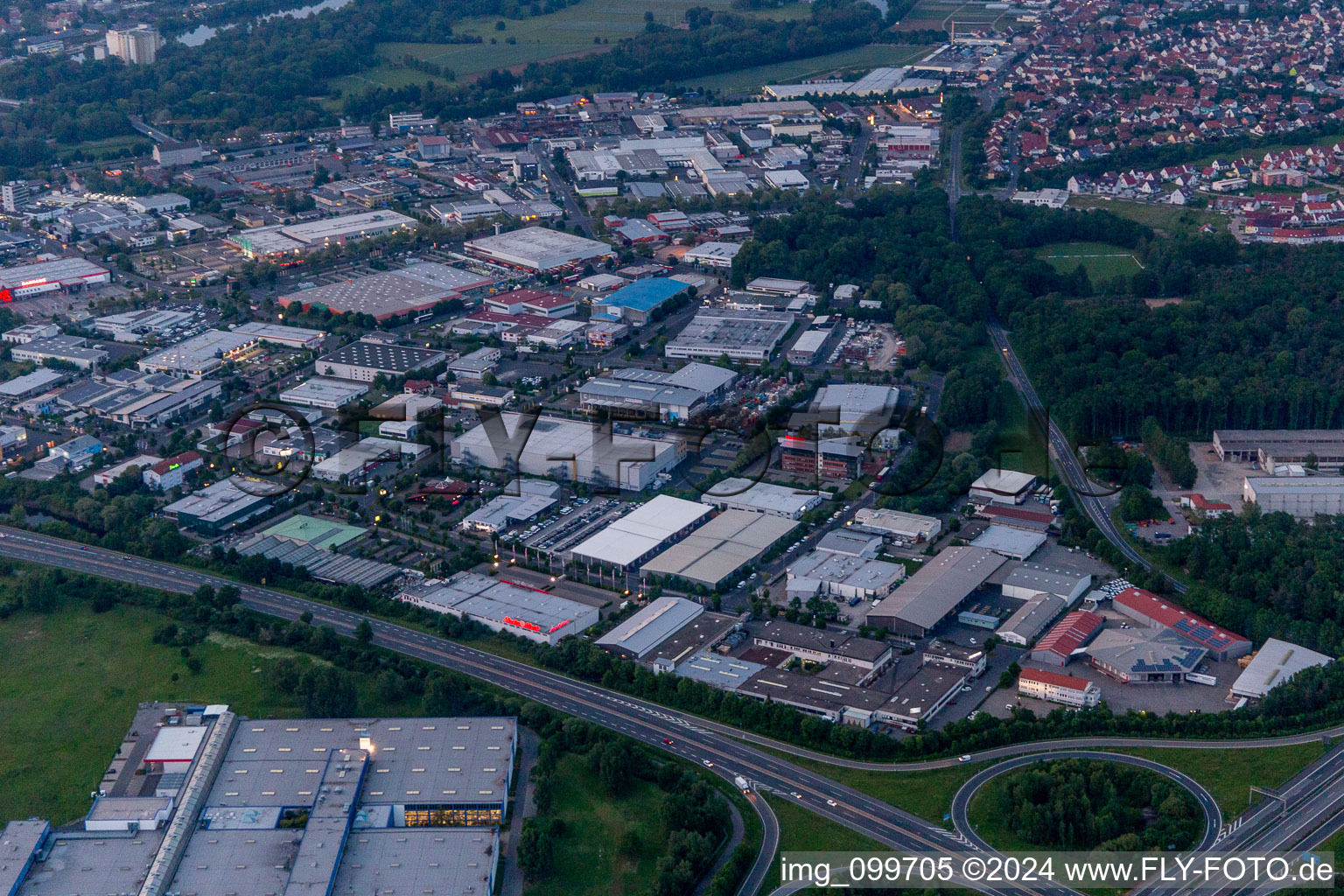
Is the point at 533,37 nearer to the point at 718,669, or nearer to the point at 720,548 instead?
the point at 720,548

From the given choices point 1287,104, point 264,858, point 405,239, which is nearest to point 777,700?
point 264,858

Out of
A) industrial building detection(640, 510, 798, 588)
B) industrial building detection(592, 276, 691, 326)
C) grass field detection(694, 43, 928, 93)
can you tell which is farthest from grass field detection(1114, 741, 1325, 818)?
grass field detection(694, 43, 928, 93)

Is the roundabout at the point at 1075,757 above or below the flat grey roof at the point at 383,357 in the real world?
below

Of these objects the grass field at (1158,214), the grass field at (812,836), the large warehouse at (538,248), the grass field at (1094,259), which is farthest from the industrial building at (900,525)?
the grass field at (1158,214)

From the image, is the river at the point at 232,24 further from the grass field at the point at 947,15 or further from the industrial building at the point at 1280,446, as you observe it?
the industrial building at the point at 1280,446

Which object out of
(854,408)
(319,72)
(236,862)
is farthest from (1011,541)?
(319,72)
